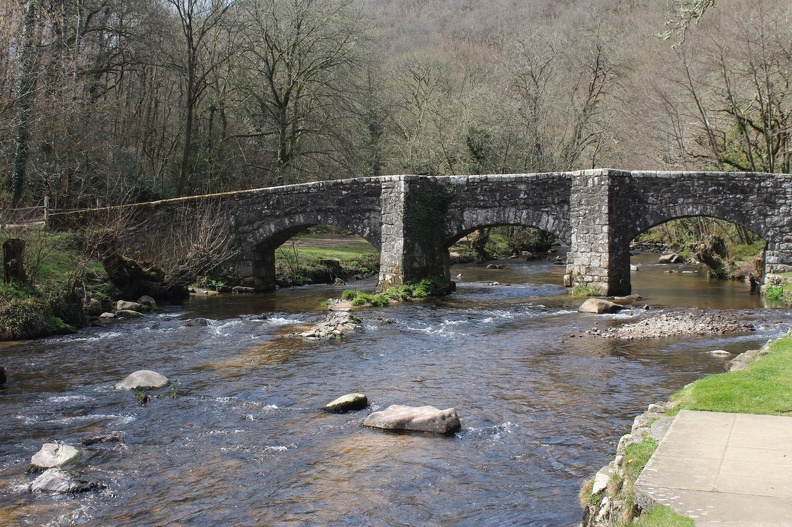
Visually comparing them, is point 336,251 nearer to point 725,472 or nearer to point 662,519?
point 725,472

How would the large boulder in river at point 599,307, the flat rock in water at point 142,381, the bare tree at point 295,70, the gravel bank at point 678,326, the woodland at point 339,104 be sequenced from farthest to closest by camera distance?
1. the bare tree at point 295,70
2. the woodland at point 339,104
3. the large boulder in river at point 599,307
4. the gravel bank at point 678,326
5. the flat rock in water at point 142,381

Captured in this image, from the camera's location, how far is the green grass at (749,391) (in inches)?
259

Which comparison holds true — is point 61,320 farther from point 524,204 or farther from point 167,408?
point 524,204

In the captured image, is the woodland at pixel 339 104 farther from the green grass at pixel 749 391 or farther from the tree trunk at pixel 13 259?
the green grass at pixel 749 391

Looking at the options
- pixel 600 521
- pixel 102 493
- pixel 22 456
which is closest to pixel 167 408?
pixel 22 456

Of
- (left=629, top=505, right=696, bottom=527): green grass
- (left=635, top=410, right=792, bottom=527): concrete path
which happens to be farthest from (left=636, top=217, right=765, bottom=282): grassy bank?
(left=629, top=505, right=696, bottom=527): green grass

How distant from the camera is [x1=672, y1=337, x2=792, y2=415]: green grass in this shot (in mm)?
6590

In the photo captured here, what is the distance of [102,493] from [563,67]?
3450 cm

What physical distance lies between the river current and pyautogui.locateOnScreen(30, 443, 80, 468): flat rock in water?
0.62 ft

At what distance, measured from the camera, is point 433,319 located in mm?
17250

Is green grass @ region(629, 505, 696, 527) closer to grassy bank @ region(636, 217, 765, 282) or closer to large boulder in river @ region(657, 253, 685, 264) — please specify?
grassy bank @ region(636, 217, 765, 282)

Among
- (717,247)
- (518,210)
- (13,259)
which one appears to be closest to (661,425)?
(13,259)

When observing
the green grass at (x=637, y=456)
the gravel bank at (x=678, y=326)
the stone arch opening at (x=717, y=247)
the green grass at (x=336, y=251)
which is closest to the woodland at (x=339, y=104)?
the stone arch opening at (x=717, y=247)

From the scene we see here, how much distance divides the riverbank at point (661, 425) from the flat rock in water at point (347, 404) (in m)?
3.64
